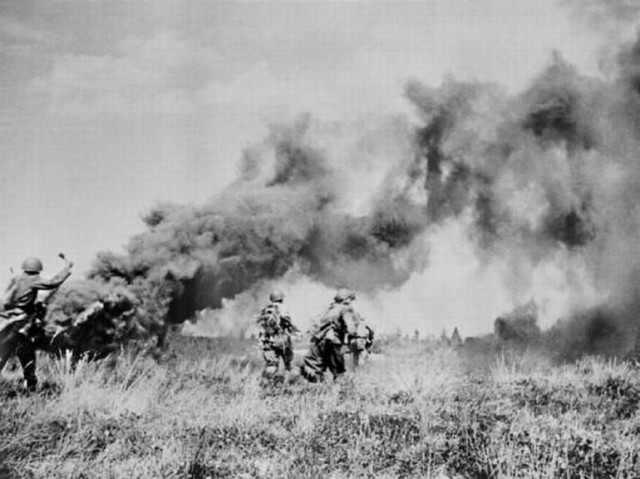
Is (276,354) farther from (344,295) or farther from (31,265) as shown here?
(31,265)

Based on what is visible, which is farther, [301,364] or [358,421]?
[301,364]

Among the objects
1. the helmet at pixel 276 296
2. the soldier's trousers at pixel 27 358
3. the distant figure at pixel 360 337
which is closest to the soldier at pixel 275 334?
the helmet at pixel 276 296

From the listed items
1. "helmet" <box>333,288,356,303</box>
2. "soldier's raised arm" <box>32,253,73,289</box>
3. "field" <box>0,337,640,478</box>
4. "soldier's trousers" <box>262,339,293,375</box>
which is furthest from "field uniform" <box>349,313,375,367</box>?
"soldier's raised arm" <box>32,253,73,289</box>

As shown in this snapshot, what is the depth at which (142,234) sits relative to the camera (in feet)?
51.1

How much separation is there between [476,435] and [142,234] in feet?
34.5

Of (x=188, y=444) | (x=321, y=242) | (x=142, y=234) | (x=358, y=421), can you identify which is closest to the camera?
(x=188, y=444)

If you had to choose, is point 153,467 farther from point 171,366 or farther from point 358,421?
point 171,366

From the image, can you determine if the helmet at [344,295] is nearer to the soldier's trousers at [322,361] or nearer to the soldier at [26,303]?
the soldier's trousers at [322,361]

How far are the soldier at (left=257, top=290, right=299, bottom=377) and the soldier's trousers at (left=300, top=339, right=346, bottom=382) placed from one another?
90 centimetres

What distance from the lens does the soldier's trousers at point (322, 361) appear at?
13.4m

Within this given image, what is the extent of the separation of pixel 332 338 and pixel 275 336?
2.01m

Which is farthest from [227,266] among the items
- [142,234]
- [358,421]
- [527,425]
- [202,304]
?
[527,425]

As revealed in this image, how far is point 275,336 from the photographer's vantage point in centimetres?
1480

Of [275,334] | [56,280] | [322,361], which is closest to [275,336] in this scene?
[275,334]
